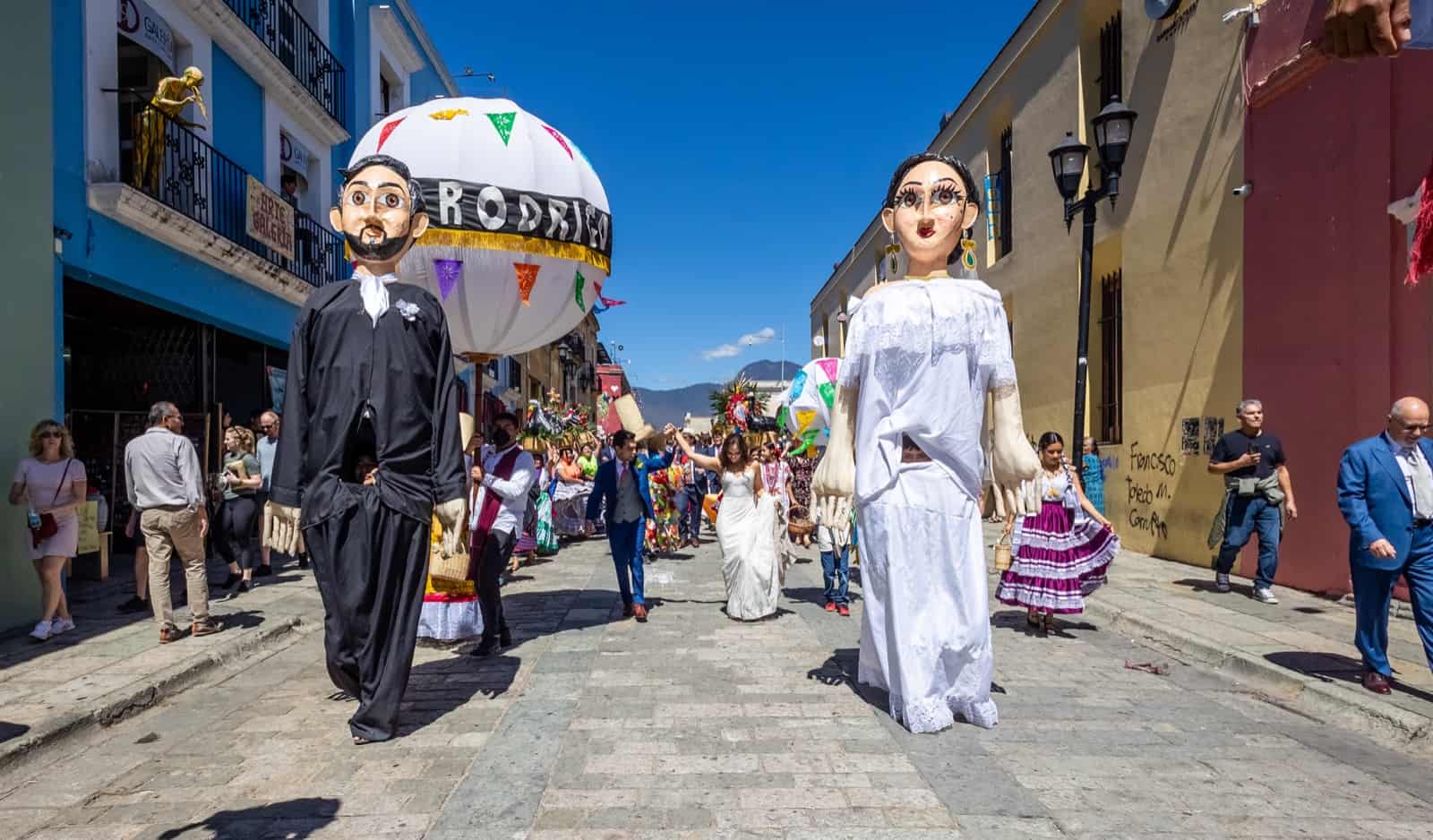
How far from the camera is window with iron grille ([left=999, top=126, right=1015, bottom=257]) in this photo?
17000 mm

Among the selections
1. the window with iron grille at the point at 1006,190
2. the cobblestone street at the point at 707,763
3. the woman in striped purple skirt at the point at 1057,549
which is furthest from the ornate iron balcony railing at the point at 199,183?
the window with iron grille at the point at 1006,190

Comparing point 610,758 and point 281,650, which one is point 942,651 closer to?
point 610,758

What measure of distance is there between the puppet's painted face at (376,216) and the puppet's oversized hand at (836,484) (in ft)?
8.58

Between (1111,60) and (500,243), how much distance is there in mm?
11373

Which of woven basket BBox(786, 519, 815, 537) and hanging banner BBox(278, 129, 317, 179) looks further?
hanging banner BBox(278, 129, 317, 179)

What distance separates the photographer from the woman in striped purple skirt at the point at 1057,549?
6.73 metres

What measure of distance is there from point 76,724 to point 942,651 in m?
4.50

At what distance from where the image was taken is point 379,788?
3676mm

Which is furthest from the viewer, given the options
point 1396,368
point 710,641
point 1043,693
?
point 1396,368

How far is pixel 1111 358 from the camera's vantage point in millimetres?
13008

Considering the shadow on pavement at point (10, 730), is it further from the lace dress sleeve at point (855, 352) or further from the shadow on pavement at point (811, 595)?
the shadow on pavement at point (811, 595)

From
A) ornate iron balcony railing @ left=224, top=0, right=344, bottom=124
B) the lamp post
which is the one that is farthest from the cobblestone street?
ornate iron balcony railing @ left=224, top=0, right=344, bottom=124

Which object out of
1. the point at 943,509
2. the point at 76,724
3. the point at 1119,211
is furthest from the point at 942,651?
the point at 1119,211

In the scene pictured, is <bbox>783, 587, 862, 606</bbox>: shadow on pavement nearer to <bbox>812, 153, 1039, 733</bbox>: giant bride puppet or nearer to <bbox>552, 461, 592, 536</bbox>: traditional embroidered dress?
Result: <bbox>812, 153, 1039, 733</bbox>: giant bride puppet
